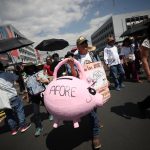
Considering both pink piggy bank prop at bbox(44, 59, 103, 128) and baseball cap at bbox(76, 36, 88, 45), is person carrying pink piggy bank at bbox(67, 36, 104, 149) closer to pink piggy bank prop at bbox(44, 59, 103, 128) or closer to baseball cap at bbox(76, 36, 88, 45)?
baseball cap at bbox(76, 36, 88, 45)

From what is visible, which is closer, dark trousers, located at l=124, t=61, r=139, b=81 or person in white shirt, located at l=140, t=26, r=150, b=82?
person in white shirt, located at l=140, t=26, r=150, b=82

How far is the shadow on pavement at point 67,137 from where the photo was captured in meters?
4.09

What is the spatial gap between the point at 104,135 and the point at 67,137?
82cm

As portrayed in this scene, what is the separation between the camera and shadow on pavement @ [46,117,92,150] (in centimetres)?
409

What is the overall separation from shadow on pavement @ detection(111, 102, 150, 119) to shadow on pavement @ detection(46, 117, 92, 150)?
96 cm

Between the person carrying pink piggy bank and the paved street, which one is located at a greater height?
the person carrying pink piggy bank

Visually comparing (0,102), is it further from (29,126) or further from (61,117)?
(61,117)

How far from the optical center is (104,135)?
13.5ft

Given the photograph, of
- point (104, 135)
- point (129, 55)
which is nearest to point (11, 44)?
point (104, 135)

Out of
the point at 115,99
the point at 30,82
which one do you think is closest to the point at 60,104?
the point at 30,82

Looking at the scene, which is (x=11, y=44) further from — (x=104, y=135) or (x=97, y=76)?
(x=104, y=135)

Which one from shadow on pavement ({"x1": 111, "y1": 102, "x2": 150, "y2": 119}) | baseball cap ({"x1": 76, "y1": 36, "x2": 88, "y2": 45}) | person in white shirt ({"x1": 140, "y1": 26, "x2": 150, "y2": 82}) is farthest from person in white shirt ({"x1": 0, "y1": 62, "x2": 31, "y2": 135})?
person in white shirt ({"x1": 140, "y1": 26, "x2": 150, "y2": 82})

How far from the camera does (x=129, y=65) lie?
1030cm

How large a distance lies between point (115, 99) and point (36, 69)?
3038mm
